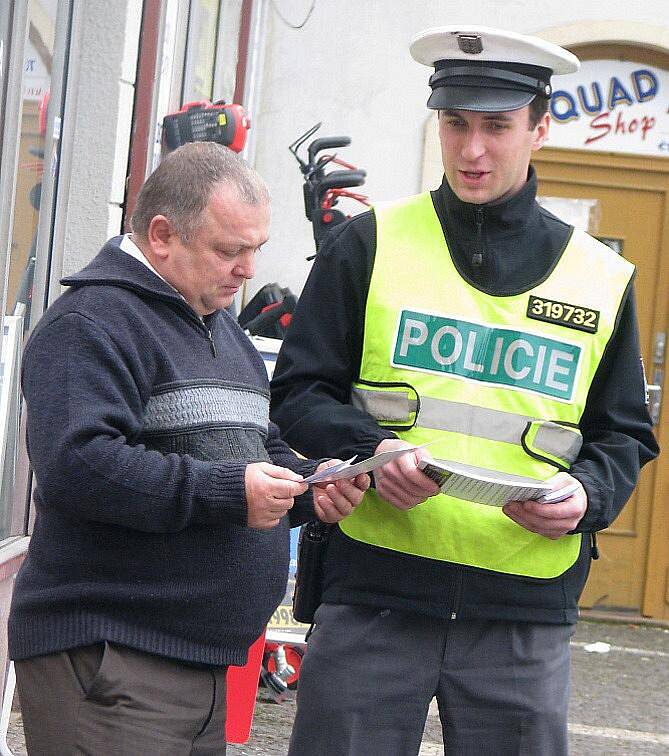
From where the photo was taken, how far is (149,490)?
227 centimetres

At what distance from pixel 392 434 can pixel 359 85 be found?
6325mm

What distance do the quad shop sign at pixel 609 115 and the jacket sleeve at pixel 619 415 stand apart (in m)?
6.23

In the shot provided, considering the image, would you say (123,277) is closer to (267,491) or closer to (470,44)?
(267,491)

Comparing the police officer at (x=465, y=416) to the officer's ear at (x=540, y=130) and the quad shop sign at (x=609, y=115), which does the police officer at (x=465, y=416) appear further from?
the quad shop sign at (x=609, y=115)

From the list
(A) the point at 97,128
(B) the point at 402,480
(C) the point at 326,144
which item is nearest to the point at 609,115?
(C) the point at 326,144

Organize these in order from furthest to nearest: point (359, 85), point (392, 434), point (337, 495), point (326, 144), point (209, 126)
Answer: point (359, 85), point (326, 144), point (209, 126), point (392, 434), point (337, 495)

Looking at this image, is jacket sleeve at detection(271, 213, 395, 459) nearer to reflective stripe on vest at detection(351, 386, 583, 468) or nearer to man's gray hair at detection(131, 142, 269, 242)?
reflective stripe on vest at detection(351, 386, 583, 468)

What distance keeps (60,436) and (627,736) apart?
4118 mm

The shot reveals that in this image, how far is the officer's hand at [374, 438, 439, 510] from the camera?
2459 mm

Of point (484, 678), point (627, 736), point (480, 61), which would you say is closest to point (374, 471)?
point (484, 678)

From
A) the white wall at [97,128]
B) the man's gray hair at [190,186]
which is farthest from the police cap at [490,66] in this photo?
the white wall at [97,128]

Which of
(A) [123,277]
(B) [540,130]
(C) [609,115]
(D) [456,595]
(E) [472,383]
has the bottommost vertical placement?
(D) [456,595]

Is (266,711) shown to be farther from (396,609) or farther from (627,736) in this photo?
(396,609)

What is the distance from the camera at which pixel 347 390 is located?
2809mm
